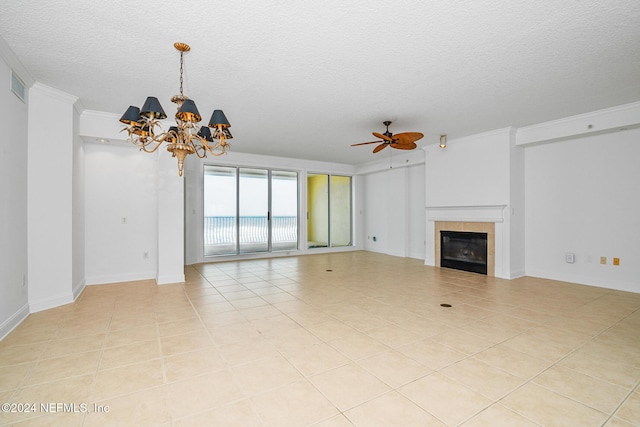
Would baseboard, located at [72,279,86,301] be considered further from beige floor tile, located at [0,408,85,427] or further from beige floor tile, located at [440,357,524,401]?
beige floor tile, located at [440,357,524,401]

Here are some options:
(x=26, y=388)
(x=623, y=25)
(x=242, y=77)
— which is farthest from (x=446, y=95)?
(x=26, y=388)

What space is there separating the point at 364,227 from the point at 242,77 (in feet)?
22.9

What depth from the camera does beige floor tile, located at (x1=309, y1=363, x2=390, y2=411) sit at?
6.08ft

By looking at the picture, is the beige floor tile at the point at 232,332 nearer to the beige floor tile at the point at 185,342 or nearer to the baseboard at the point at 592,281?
the beige floor tile at the point at 185,342

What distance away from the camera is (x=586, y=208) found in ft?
15.9

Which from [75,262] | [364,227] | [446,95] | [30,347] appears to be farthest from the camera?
[364,227]

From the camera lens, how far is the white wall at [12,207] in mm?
2826

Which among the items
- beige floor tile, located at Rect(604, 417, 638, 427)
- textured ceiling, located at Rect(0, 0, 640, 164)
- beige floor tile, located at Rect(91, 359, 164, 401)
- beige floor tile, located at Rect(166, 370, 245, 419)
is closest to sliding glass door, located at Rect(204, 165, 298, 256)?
textured ceiling, located at Rect(0, 0, 640, 164)

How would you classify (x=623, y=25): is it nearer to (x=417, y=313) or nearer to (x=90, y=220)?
(x=417, y=313)

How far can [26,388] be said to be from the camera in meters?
1.97

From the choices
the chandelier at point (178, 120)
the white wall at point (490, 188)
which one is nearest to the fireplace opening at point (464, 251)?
the white wall at point (490, 188)

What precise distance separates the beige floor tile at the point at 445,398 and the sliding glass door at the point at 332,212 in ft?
23.7

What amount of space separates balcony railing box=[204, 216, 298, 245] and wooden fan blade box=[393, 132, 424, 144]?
4.56 metres

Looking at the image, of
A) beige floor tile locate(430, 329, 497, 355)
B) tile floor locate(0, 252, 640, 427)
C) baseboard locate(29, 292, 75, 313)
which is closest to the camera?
tile floor locate(0, 252, 640, 427)
